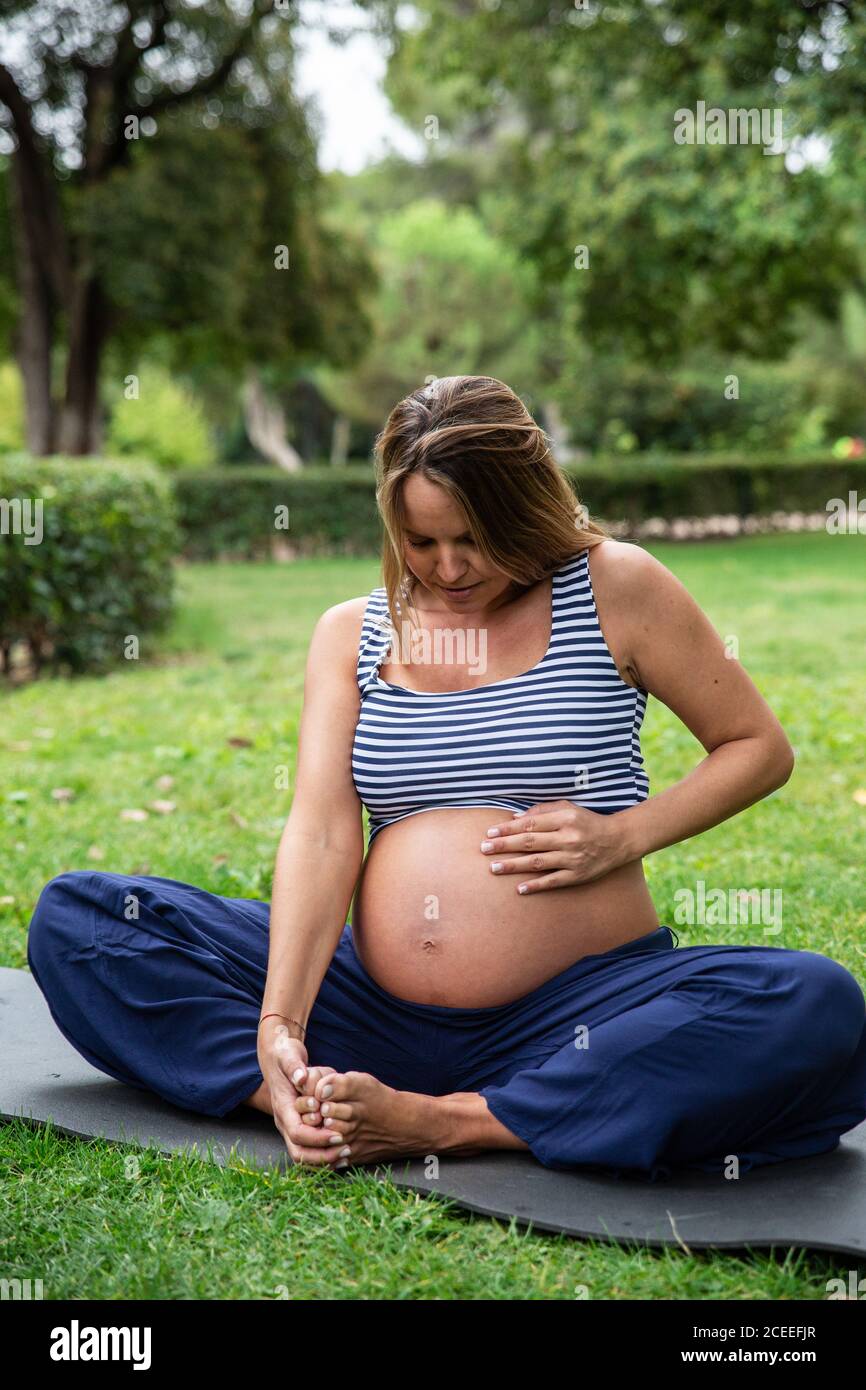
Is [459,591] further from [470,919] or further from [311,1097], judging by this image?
[311,1097]

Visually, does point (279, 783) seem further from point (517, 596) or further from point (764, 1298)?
point (764, 1298)

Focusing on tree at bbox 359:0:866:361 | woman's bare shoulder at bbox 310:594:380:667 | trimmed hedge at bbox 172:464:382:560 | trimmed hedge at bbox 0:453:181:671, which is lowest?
woman's bare shoulder at bbox 310:594:380:667

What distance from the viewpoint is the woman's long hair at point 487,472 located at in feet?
8.85

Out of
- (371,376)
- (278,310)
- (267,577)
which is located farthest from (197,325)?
(371,376)

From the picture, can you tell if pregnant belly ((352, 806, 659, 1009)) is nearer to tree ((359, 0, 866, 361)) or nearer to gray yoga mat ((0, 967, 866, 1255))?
gray yoga mat ((0, 967, 866, 1255))

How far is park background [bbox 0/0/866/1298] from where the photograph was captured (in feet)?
8.45

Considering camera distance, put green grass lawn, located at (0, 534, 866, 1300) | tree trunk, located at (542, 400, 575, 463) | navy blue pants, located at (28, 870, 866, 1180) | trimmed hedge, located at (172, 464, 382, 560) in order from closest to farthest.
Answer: green grass lawn, located at (0, 534, 866, 1300), navy blue pants, located at (28, 870, 866, 1180), trimmed hedge, located at (172, 464, 382, 560), tree trunk, located at (542, 400, 575, 463)

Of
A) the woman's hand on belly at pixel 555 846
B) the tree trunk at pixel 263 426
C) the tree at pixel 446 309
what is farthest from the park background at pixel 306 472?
the tree trunk at pixel 263 426

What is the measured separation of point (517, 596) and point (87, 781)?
147 inches

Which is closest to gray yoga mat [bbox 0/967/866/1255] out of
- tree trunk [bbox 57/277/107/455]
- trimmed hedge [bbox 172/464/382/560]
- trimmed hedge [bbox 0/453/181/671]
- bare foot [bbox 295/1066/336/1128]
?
bare foot [bbox 295/1066/336/1128]

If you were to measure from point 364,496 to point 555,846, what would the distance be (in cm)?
1905

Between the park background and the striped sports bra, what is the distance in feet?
2.60

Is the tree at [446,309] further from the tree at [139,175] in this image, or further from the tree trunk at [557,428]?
the tree at [139,175]

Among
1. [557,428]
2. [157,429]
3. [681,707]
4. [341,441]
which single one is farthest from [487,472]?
[341,441]
